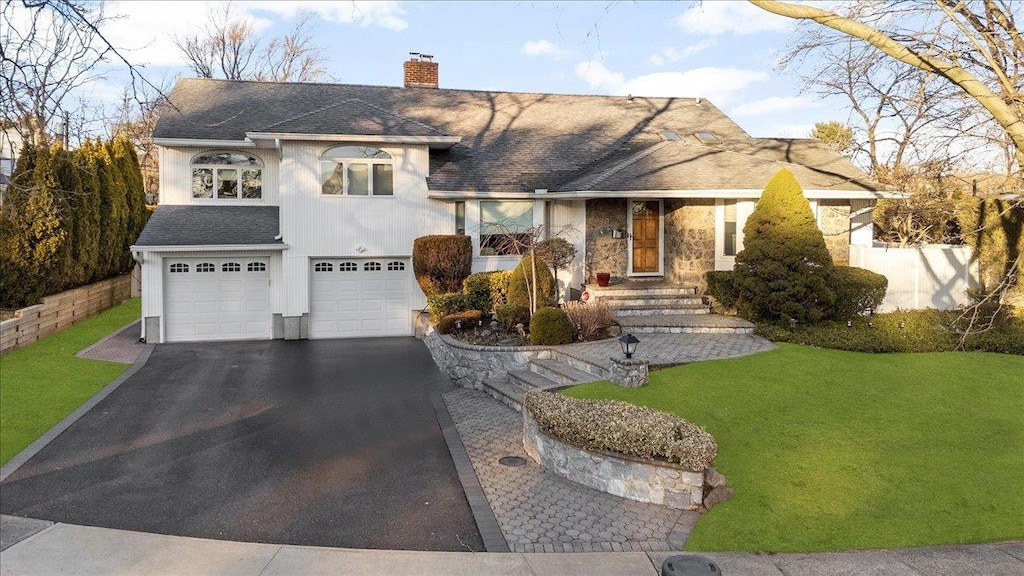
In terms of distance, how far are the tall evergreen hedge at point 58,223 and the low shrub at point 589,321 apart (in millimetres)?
9779

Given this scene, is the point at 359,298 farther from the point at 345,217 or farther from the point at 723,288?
the point at 723,288

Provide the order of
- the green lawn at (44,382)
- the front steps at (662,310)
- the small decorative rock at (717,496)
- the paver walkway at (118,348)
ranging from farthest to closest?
the paver walkway at (118,348)
the front steps at (662,310)
the green lawn at (44,382)
the small decorative rock at (717,496)

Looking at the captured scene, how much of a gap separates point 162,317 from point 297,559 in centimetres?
1315

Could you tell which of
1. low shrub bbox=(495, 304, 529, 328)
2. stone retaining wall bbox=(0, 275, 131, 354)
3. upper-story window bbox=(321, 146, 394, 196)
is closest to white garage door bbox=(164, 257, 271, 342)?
stone retaining wall bbox=(0, 275, 131, 354)

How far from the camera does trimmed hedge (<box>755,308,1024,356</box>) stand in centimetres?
1220

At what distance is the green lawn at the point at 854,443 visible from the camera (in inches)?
240

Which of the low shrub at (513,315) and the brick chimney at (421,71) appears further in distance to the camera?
the brick chimney at (421,71)

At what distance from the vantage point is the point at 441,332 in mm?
14273

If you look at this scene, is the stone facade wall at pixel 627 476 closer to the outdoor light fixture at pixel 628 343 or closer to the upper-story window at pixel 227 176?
the outdoor light fixture at pixel 628 343

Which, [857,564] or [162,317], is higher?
[162,317]

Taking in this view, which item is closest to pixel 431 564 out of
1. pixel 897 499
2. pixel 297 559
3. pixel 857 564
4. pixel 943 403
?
pixel 297 559

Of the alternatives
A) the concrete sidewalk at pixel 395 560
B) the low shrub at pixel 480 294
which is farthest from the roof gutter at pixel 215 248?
the concrete sidewalk at pixel 395 560

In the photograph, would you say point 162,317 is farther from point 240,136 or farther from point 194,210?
point 240,136

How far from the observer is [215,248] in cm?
1628
